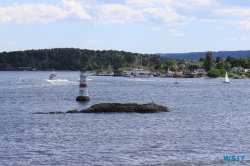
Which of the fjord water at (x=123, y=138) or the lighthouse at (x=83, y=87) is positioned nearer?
A: the fjord water at (x=123, y=138)

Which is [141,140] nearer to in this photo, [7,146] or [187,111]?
[7,146]

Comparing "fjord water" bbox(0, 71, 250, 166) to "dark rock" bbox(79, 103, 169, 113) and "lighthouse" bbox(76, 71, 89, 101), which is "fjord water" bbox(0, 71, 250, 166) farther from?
"lighthouse" bbox(76, 71, 89, 101)

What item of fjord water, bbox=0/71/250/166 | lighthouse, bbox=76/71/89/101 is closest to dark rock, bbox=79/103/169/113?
fjord water, bbox=0/71/250/166

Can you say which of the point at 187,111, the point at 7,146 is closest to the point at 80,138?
the point at 7,146

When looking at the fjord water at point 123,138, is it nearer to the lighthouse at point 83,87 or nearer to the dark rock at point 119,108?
the dark rock at point 119,108

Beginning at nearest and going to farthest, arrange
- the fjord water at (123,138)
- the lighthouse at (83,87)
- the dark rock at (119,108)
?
the fjord water at (123,138) → the dark rock at (119,108) → the lighthouse at (83,87)

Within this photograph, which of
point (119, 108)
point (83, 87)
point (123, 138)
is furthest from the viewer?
point (83, 87)

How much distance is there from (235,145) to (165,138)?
7.51 metres

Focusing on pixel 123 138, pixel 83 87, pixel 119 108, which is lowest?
pixel 123 138

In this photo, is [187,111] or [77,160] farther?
[187,111]

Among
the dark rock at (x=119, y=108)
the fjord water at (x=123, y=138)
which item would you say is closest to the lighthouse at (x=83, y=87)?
the fjord water at (x=123, y=138)

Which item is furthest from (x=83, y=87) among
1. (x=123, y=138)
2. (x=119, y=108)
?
(x=123, y=138)

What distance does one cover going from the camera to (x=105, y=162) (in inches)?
1638

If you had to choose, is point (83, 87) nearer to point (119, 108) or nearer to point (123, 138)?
point (119, 108)
